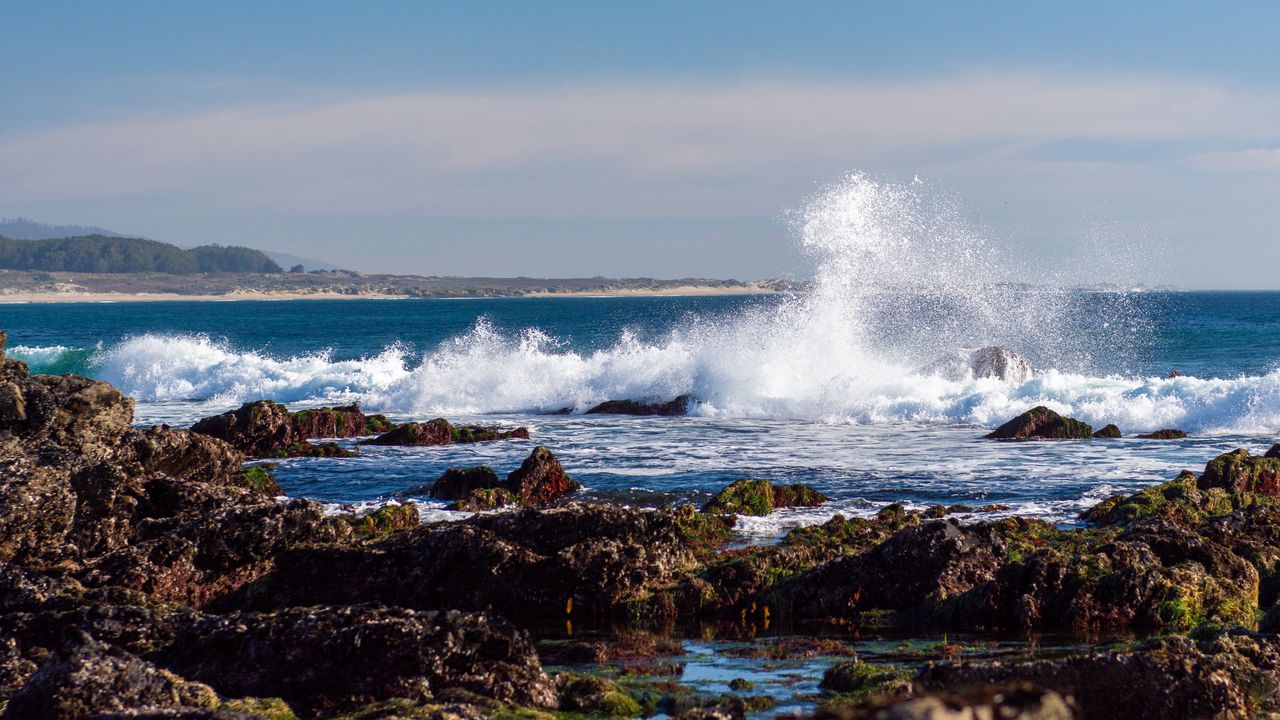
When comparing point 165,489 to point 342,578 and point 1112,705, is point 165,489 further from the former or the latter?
point 1112,705

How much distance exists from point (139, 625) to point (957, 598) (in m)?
6.89

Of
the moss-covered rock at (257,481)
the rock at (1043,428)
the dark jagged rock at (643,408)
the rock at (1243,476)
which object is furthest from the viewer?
the dark jagged rock at (643,408)

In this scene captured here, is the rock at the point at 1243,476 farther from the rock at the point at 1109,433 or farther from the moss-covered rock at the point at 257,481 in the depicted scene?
the moss-covered rock at the point at 257,481

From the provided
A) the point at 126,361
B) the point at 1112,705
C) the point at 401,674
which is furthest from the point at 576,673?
the point at 126,361

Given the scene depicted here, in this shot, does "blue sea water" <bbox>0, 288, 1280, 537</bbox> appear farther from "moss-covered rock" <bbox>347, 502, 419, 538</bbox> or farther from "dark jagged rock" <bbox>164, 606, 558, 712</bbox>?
"dark jagged rock" <bbox>164, 606, 558, 712</bbox>

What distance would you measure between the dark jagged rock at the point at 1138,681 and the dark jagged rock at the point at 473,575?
522 cm

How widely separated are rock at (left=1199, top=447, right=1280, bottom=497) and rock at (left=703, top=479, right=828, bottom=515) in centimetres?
591

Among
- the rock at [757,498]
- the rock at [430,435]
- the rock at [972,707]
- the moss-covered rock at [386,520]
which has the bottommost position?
the rock at [430,435]

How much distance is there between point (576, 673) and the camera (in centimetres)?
892

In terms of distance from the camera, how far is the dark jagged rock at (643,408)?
116ft

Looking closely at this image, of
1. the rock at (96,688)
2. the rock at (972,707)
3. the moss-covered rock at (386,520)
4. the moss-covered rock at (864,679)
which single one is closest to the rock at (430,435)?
the moss-covered rock at (386,520)

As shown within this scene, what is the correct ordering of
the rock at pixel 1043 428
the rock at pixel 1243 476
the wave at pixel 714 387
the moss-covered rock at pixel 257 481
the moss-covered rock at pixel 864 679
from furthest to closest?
the wave at pixel 714 387
the rock at pixel 1043 428
the moss-covered rock at pixel 257 481
the rock at pixel 1243 476
the moss-covered rock at pixel 864 679

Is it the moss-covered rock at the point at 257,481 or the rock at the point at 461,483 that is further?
the moss-covered rock at the point at 257,481

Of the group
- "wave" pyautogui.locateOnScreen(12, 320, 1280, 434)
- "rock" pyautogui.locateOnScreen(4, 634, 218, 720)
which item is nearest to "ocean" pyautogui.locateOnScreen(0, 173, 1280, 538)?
"wave" pyautogui.locateOnScreen(12, 320, 1280, 434)
